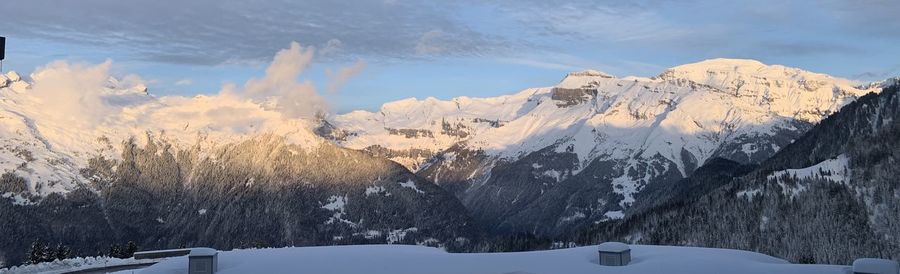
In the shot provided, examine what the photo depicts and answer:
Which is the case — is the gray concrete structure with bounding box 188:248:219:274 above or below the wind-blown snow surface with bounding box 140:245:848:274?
above

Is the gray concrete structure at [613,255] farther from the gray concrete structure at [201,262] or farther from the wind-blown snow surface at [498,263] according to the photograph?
the gray concrete structure at [201,262]

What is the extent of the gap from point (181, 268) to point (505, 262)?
41.2 m

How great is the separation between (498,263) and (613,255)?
1447 cm

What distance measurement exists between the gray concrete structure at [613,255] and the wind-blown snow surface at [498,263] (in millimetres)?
1423

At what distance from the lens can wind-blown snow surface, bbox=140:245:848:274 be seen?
10888cm

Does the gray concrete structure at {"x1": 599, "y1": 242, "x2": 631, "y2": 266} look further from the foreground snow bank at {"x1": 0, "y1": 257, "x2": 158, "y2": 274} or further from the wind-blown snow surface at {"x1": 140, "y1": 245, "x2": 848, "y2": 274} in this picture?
the foreground snow bank at {"x1": 0, "y1": 257, "x2": 158, "y2": 274}

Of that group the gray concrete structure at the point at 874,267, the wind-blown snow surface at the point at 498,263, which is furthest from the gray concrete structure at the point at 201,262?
the gray concrete structure at the point at 874,267

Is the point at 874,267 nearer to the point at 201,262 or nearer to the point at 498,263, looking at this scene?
the point at 498,263

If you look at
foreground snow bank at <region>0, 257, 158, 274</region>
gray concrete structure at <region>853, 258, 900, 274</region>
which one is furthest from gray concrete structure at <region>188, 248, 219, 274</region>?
gray concrete structure at <region>853, 258, 900, 274</region>

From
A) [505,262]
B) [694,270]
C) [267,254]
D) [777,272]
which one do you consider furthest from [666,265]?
[267,254]

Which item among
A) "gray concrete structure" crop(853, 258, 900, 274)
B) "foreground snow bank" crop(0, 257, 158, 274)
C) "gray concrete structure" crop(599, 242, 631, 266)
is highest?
"gray concrete structure" crop(599, 242, 631, 266)

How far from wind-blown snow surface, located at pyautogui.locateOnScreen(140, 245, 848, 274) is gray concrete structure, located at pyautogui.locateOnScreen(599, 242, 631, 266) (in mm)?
1423

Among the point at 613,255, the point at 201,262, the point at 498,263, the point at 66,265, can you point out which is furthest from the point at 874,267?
the point at 66,265

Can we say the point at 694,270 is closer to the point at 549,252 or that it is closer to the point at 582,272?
the point at 582,272
